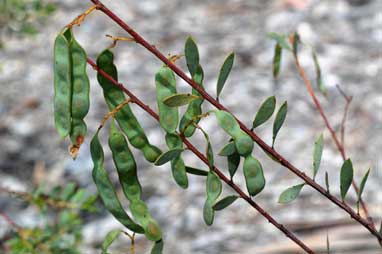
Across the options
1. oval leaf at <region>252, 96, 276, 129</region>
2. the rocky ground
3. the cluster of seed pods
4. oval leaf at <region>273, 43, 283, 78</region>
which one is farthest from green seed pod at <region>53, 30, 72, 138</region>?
the rocky ground

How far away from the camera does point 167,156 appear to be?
90 cm

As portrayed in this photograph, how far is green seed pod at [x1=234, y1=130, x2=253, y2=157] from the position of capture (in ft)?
2.94

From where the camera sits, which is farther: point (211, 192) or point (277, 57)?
point (277, 57)

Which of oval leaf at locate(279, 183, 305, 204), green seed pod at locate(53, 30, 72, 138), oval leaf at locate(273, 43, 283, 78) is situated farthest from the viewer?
oval leaf at locate(273, 43, 283, 78)

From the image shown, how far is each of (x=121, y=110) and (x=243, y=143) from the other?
0.15 m

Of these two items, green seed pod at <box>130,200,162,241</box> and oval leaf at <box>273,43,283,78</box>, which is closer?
green seed pod at <box>130,200,162,241</box>

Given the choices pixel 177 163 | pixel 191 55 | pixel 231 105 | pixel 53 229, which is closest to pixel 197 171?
pixel 177 163

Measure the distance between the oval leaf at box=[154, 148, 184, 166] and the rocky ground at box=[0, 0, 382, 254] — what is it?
3.10ft

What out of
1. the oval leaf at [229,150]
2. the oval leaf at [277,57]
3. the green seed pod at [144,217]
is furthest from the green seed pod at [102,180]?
the oval leaf at [277,57]

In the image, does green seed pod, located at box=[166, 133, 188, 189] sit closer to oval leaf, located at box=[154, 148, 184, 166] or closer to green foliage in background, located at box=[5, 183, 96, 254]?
oval leaf, located at box=[154, 148, 184, 166]

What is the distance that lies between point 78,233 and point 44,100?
161 centimetres

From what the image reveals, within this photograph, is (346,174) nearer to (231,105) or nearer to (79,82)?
(79,82)

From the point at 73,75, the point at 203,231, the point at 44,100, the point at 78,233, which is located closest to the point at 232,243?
the point at 203,231

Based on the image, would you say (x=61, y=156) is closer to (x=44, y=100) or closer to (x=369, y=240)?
(x=44, y=100)
